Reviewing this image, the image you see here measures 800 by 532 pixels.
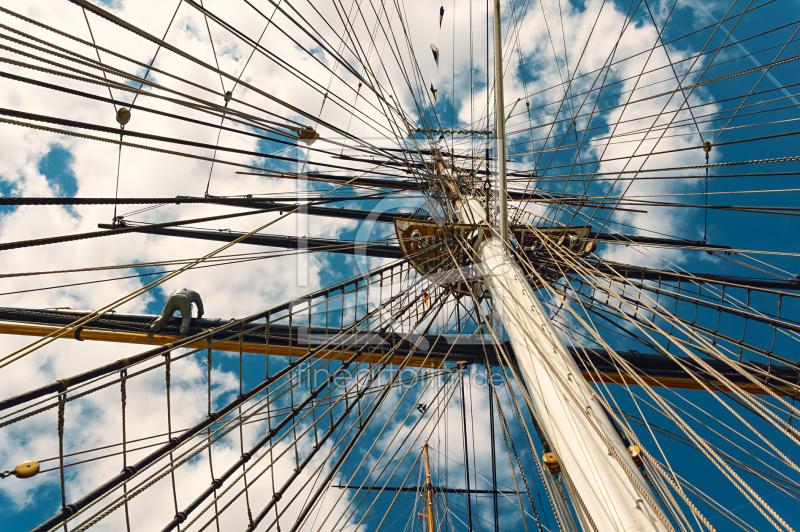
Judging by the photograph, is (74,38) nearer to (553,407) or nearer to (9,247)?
(9,247)

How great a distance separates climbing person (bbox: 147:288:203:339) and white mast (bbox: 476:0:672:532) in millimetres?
4609

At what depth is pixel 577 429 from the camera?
2.20 metres

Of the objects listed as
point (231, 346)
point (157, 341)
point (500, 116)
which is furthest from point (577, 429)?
point (157, 341)

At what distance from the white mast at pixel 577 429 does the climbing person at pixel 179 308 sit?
4.61 m

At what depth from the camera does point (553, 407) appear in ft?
8.04

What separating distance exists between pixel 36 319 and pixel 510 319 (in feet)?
21.2

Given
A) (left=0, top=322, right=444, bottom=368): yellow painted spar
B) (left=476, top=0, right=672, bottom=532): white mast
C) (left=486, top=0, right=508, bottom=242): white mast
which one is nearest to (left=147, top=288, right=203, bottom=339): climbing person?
(left=0, top=322, right=444, bottom=368): yellow painted spar

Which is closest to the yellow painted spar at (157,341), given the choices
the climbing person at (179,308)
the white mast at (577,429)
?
the climbing person at (179,308)

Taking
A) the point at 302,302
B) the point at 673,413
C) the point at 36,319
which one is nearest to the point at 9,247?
the point at 302,302

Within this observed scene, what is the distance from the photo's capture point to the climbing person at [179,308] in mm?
5473

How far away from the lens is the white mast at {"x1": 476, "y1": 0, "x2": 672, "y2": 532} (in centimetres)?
179

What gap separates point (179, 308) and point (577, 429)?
5.51 meters

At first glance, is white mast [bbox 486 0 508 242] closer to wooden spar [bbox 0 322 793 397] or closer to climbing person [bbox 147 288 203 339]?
wooden spar [bbox 0 322 793 397]

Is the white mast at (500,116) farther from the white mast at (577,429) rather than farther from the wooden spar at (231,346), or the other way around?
the wooden spar at (231,346)
